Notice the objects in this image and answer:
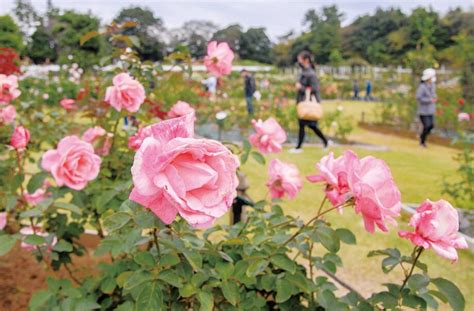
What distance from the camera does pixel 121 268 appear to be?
4.48ft

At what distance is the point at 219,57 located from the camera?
5.36 feet

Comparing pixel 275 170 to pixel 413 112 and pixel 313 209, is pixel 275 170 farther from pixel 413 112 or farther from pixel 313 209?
pixel 413 112

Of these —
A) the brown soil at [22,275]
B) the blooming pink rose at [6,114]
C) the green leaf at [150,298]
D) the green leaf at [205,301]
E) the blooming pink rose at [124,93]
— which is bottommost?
the brown soil at [22,275]

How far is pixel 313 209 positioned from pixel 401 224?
2.10ft

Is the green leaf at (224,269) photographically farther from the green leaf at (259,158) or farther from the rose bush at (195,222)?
the green leaf at (259,158)

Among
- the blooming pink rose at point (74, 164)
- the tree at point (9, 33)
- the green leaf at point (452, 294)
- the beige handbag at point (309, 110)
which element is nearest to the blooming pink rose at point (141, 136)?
the blooming pink rose at point (74, 164)

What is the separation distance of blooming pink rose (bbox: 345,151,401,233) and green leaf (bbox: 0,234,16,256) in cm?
78

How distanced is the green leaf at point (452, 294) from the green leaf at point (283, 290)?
31 cm

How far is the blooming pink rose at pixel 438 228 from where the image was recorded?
85 centimetres

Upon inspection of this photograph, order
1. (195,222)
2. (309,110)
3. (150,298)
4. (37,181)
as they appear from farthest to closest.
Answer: (309,110) < (37,181) < (150,298) < (195,222)

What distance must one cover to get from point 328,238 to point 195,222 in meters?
0.51

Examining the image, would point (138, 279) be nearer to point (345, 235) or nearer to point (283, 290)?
point (283, 290)

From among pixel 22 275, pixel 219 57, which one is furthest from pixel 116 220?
pixel 22 275

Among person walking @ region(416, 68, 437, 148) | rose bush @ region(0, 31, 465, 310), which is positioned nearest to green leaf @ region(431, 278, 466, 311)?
rose bush @ region(0, 31, 465, 310)
